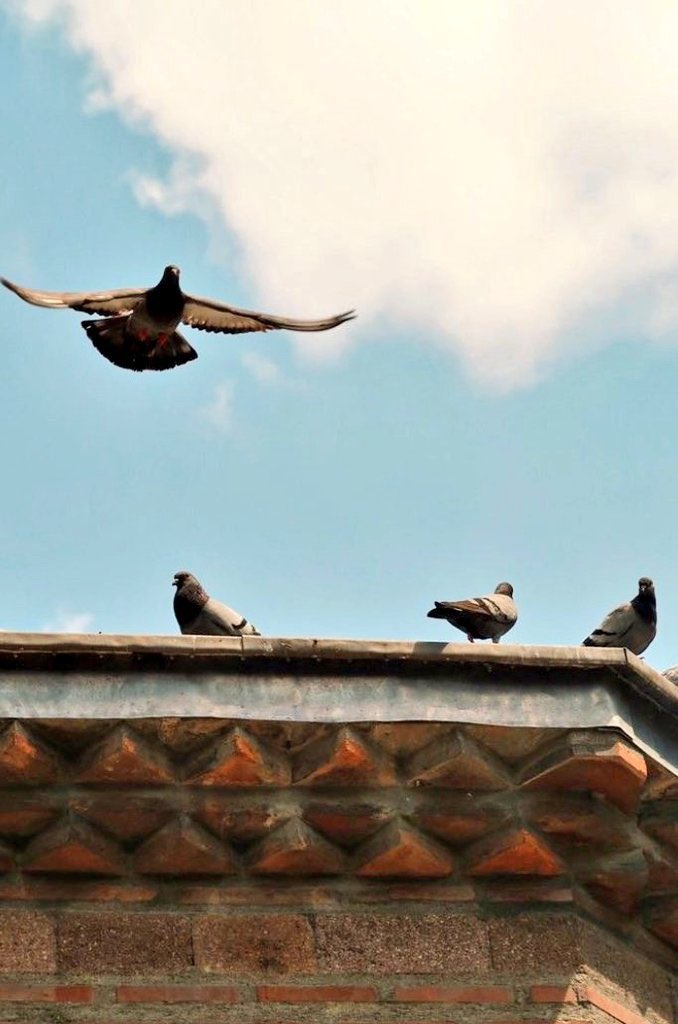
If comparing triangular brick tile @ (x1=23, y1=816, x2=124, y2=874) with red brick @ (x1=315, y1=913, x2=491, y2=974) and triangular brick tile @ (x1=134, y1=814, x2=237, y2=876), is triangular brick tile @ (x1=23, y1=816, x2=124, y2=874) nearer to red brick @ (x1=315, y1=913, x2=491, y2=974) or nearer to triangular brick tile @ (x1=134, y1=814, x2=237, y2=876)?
triangular brick tile @ (x1=134, y1=814, x2=237, y2=876)

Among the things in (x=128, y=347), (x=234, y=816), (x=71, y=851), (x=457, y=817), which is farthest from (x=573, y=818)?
(x=128, y=347)

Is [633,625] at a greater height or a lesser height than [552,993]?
greater

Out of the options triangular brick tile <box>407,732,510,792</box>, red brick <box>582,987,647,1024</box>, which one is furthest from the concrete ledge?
red brick <box>582,987,647,1024</box>

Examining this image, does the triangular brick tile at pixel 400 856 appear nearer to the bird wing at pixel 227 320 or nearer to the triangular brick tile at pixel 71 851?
the triangular brick tile at pixel 71 851

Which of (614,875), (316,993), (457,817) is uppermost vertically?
(457,817)

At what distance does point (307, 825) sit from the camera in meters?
9.46

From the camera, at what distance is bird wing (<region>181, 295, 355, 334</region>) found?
14.5m

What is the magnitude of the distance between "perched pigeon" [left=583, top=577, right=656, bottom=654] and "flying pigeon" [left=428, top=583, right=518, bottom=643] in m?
0.78

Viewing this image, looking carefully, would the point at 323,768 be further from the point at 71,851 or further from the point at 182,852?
the point at 71,851

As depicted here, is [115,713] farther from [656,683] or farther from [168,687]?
[656,683]

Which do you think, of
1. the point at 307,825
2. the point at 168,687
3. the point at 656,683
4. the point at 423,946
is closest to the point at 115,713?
the point at 168,687

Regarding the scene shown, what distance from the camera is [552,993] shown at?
30.7 feet

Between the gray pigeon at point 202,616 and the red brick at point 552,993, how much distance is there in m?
1.78

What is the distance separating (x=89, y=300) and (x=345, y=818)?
5.22 meters
